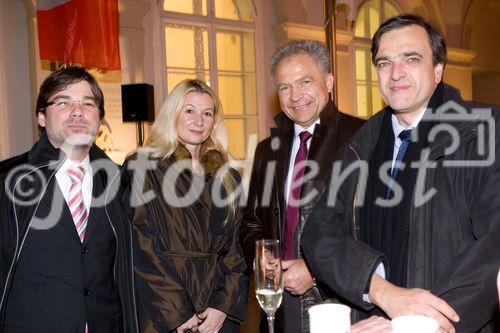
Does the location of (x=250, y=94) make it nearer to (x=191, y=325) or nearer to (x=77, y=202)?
(x=191, y=325)

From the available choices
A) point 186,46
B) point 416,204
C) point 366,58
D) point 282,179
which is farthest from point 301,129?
point 366,58

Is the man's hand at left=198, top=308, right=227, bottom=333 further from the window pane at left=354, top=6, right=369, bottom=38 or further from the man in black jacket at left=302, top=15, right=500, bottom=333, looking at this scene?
the window pane at left=354, top=6, right=369, bottom=38

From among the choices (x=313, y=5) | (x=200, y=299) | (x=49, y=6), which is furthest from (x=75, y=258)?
(x=313, y=5)

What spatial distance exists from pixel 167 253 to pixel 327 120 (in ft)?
3.24

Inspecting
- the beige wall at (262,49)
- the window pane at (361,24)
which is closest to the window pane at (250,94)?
the beige wall at (262,49)

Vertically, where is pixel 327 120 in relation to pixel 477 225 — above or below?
above

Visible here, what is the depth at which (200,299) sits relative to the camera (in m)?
2.58

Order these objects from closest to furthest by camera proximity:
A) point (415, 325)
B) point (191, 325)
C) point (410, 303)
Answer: point (415, 325), point (410, 303), point (191, 325)

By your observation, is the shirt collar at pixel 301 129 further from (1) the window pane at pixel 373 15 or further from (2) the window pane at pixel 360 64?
(1) the window pane at pixel 373 15

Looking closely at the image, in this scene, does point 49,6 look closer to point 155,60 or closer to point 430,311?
point 155,60

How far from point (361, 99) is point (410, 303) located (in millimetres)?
9151

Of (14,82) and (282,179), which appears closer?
(282,179)

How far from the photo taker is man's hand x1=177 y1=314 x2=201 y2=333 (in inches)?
101

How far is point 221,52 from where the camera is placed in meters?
8.73
